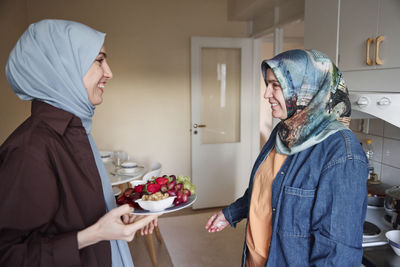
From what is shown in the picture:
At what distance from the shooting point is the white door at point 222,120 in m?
3.74

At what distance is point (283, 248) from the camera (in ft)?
3.50

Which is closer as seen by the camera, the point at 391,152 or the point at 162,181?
the point at 162,181

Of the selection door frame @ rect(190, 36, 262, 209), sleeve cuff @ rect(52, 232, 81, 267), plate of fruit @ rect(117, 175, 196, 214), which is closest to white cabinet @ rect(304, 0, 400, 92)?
plate of fruit @ rect(117, 175, 196, 214)

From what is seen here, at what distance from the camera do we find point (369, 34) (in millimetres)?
1419

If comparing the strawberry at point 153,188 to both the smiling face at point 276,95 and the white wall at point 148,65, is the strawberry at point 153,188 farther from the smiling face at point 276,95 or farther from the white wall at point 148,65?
the white wall at point 148,65

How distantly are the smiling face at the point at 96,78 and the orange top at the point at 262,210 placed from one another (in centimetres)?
68

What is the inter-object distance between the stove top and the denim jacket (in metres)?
0.34

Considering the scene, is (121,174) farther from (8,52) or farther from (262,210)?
(262,210)

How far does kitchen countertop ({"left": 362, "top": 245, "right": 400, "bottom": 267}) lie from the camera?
3.60 feet

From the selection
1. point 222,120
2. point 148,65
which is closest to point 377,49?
point 222,120

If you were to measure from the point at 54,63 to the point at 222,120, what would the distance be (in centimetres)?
308

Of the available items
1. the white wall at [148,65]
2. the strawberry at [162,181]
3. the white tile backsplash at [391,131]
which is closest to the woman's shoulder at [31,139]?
the strawberry at [162,181]

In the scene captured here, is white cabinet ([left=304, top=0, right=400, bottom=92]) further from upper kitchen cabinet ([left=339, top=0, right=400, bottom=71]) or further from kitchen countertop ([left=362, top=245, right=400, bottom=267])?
kitchen countertop ([left=362, top=245, right=400, bottom=267])

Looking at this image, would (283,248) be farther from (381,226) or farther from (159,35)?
(159,35)
